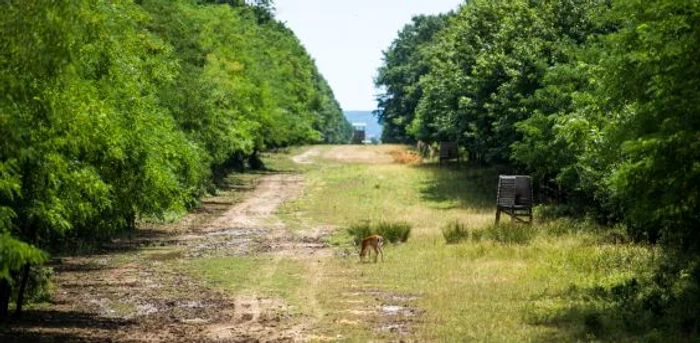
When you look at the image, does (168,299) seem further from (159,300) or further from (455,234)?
(455,234)

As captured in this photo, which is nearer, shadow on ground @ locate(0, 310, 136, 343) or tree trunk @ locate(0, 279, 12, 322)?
shadow on ground @ locate(0, 310, 136, 343)

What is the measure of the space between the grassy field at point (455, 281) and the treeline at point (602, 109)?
4.25ft

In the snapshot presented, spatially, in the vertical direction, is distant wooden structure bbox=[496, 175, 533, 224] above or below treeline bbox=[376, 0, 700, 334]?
below

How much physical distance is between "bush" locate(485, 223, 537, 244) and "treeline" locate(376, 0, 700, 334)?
2.21 meters

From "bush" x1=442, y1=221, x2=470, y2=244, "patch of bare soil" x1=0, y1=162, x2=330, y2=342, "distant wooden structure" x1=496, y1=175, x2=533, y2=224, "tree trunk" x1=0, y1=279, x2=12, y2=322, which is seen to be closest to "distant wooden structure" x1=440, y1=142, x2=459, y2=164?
"patch of bare soil" x1=0, y1=162, x2=330, y2=342

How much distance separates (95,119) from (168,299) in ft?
19.5

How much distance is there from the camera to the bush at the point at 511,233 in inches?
1242

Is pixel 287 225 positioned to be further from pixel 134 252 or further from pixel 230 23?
pixel 230 23

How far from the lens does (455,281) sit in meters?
24.6

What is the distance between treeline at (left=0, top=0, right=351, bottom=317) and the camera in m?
14.4

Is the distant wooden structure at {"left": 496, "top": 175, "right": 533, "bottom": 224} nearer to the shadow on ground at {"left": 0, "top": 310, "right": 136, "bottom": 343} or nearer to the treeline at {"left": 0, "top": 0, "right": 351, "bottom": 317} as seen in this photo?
the treeline at {"left": 0, "top": 0, "right": 351, "bottom": 317}

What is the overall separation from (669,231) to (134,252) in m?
19.2

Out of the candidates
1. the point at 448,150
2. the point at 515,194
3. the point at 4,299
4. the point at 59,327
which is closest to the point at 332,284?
the point at 59,327

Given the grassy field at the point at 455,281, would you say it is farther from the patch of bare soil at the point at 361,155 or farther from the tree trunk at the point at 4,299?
the patch of bare soil at the point at 361,155
